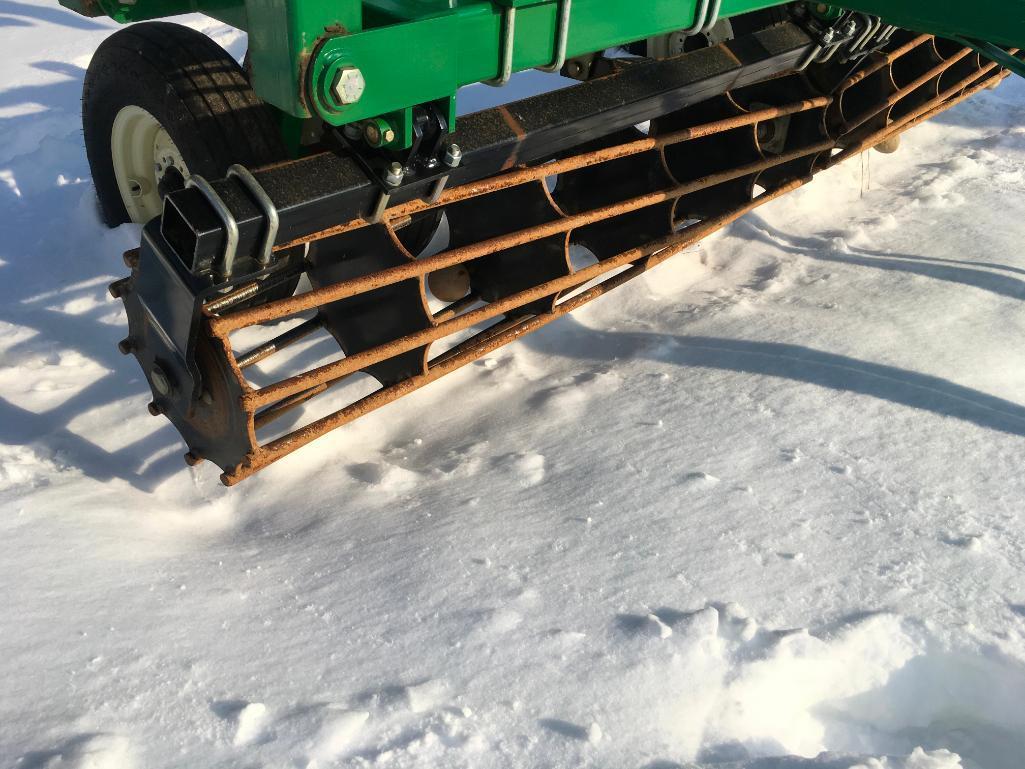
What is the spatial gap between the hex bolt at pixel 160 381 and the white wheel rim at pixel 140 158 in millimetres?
613

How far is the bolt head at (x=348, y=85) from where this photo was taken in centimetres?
194

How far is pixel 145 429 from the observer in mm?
2920

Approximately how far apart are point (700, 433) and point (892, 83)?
1585 mm

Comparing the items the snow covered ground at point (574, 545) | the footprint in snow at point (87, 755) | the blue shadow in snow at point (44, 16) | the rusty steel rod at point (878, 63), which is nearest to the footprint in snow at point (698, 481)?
the snow covered ground at point (574, 545)

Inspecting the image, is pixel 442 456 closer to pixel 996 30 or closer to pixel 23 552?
pixel 23 552

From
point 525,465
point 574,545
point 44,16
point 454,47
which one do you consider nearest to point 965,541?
point 574,545

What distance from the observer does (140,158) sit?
3.05m

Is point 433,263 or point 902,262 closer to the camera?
point 433,263

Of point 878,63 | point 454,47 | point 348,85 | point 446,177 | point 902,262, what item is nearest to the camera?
point 348,85

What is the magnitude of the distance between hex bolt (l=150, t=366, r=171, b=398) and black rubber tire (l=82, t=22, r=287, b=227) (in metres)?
0.47

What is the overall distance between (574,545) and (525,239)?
772 millimetres

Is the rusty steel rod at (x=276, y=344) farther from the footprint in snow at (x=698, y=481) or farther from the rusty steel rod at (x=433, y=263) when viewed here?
the footprint in snow at (x=698, y=481)

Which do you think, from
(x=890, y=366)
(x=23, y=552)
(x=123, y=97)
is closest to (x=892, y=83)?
(x=890, y=366)

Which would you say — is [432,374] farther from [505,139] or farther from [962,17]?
[962,17]
